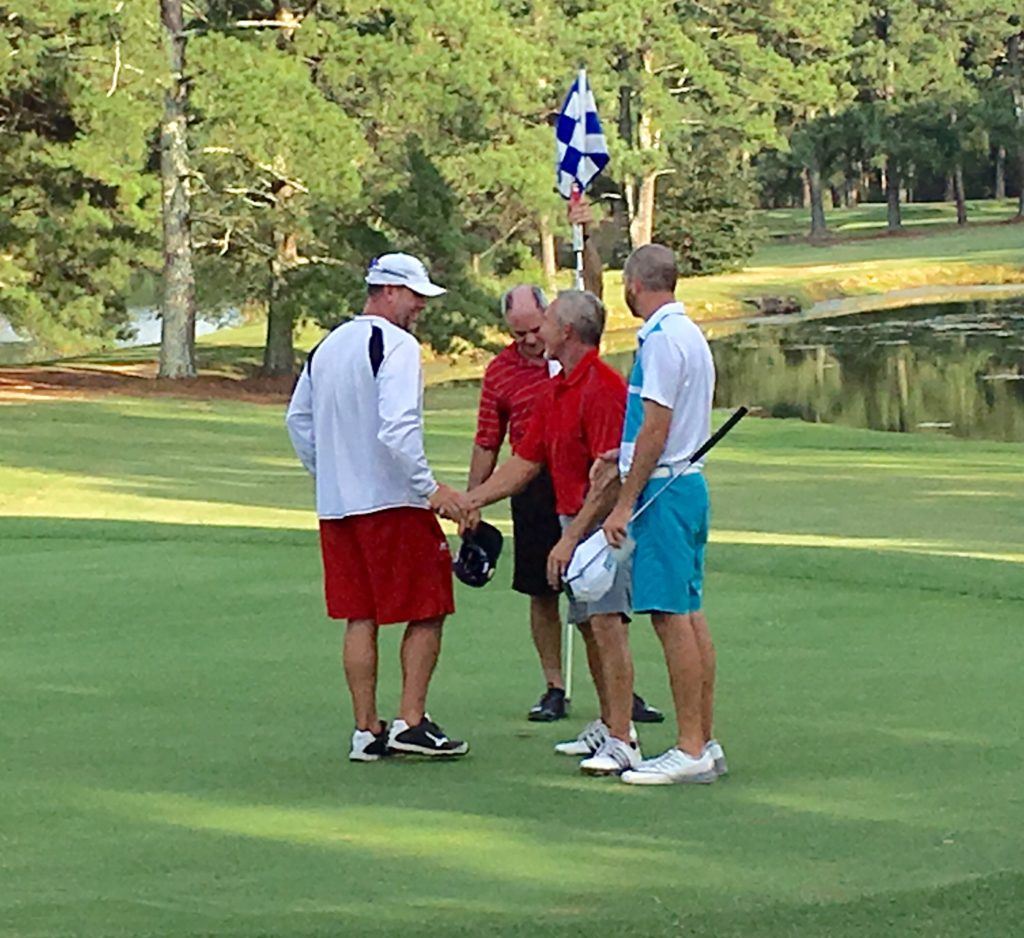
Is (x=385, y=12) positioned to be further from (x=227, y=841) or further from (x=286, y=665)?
(x=227, y=841)

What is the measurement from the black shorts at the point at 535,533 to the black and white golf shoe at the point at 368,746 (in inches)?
44.2

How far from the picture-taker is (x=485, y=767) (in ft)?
24.7

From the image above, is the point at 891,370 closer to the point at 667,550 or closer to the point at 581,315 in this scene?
the point at 581,315

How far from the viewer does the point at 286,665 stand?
32.0ft

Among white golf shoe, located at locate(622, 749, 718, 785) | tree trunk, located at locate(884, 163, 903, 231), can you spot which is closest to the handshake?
white golf shoe, located at locate(622, 749, 718, 785)

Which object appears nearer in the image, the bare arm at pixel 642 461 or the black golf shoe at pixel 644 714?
the bare arm at pixel 642 461

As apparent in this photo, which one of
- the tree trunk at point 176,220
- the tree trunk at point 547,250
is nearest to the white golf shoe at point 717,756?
the tree trunk at point 176,220

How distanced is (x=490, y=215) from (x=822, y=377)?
8.20 meters

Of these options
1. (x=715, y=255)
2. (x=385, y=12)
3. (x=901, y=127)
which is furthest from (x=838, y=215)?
(x=385, y=12)

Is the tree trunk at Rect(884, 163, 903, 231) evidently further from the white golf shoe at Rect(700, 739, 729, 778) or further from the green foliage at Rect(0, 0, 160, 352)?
the white golf shoe at Rect(700, 739, 729, 778)

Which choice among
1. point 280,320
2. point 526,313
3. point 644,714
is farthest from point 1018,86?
point 644,714

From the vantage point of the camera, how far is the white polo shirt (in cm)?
703

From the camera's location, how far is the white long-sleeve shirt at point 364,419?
7547 mm

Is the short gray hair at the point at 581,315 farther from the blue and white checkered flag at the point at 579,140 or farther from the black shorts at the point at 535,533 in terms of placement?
the blue and white checkered flag at the point at 579,140
